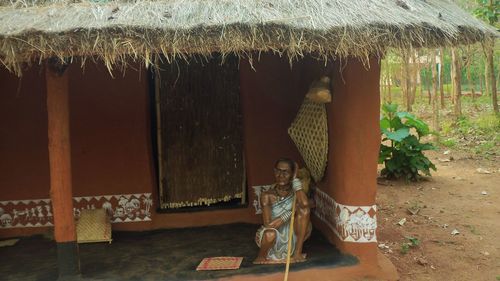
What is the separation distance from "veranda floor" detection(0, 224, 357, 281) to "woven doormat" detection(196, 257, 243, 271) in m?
0.06

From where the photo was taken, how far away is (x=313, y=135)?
447cm

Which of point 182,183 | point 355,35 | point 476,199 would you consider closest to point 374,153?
point 355,35

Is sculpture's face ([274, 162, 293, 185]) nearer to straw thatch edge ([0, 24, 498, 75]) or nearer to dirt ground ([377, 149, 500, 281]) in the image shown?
straw thatch edge ([0, 24, 498, 75])

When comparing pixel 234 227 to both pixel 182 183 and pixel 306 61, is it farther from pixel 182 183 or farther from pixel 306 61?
pixel 306 61

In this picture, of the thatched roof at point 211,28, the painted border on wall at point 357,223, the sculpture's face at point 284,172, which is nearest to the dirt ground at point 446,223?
the painted border on wall at point 357,223

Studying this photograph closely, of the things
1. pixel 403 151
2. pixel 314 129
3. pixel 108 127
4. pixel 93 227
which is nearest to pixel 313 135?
pixel 314 129

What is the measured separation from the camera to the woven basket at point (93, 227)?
479cm

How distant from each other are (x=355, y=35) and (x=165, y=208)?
3.02 metres

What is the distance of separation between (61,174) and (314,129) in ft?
7.52

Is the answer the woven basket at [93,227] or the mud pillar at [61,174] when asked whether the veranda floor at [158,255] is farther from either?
the mud pillar at [61,174]


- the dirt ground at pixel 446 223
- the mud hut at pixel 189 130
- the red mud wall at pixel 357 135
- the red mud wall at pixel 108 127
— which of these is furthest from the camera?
the red mud wall at pixel 108 127

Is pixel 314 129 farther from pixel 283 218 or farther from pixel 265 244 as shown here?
pixel 265 244

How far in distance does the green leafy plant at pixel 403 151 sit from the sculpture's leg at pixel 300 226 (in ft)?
13.9

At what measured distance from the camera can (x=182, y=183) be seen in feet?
17.4
